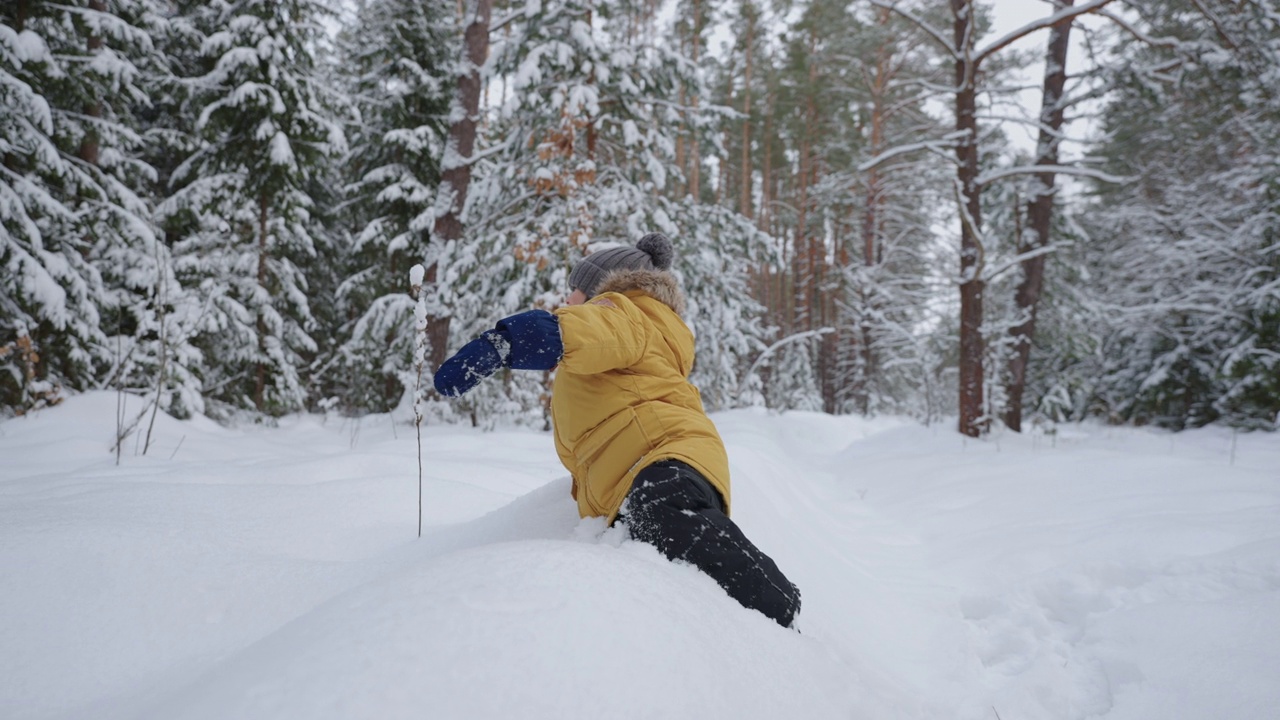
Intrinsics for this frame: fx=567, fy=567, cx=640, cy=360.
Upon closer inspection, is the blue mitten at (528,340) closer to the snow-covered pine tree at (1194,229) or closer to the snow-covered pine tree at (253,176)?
the snow-covered pine tree at (1194,229)

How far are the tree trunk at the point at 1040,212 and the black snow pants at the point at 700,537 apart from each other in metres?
6.79

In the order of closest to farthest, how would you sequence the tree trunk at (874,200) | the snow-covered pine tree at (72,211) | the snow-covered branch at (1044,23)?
the snow-covered branch at (1044,23) → the snow-covered pine tree at (72,211) → the tree trunk at (874,200)

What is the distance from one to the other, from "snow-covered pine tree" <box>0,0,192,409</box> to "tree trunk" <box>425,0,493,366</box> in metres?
2.62

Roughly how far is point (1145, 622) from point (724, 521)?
5.25 ft

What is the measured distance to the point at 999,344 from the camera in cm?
846

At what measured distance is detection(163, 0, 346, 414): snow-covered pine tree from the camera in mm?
8250

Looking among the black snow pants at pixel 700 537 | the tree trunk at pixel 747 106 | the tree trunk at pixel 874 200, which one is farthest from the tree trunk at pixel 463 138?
the tree trunk at pixel 747 106

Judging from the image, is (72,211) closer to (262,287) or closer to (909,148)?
(262,287)

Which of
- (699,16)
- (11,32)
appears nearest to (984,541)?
(11,32)

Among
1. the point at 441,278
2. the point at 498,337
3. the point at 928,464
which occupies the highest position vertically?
the point at 441,278

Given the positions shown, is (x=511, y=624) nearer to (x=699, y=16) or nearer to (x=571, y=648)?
(x=571, y=648)

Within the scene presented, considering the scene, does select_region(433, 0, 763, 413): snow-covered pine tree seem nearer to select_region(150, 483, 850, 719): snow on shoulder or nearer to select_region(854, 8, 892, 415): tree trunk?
select_region(150, 483, 850, 719): snow on shoulder

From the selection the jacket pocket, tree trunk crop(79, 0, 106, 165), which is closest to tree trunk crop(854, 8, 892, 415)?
the jacket pocket

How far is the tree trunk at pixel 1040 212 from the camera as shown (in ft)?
23.7
